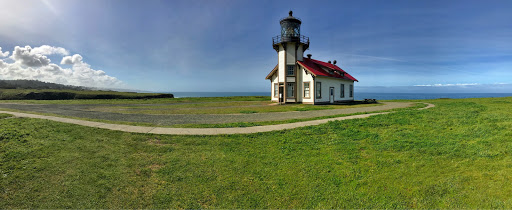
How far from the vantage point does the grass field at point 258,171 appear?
13.1ft

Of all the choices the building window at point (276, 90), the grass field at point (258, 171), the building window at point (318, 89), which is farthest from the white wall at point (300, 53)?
the grass field at point (258, 171)

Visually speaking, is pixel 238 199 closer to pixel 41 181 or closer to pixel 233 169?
pixel 233 169

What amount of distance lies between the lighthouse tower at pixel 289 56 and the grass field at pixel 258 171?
72.7 ft

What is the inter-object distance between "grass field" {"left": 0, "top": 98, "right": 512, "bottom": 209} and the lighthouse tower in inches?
873

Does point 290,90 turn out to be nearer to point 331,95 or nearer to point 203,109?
point 331,95

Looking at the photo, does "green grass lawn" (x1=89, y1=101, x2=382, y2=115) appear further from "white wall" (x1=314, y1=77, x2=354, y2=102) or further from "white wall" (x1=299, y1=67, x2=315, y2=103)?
"white wall" (x1=314, y1=77, x2=354, y2=102)

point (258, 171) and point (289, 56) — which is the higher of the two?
point (289, 56)

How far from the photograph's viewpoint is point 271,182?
477 cm

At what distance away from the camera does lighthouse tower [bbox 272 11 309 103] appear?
96.6 feet

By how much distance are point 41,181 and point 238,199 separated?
13.9ft

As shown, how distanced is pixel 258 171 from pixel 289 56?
1041 inches

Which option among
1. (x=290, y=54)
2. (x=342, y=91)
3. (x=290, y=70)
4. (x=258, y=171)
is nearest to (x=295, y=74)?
(x=290, y=70)

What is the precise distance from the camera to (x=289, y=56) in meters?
30.0

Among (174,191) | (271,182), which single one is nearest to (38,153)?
(174,191)
